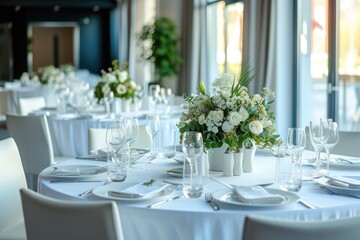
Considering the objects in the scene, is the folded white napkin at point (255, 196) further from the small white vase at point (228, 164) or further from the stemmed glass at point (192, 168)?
the small white vase at point (228, 164)

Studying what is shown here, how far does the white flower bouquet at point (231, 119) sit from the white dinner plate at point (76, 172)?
51 cm

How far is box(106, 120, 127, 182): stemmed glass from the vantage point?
288 centimetres

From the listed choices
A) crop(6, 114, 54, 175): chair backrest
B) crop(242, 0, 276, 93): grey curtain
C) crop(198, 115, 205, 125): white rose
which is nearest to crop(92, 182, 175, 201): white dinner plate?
crop(198, 115, 205, 125): white rose

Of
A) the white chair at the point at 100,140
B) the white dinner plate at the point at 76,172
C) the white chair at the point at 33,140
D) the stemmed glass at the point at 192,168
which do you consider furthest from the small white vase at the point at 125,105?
the stemmed glass at the point at 192,168

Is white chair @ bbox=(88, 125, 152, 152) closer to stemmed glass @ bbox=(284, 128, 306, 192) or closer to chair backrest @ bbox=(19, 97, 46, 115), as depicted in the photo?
stemmed glass @ bbox=(284, 128, 306, 192)

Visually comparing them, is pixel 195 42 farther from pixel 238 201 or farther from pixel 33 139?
pixel 238 201

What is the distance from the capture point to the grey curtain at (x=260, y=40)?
7.18 metres

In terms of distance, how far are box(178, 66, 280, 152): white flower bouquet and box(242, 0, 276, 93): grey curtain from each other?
4.29 m

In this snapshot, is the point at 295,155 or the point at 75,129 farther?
the point at 75,129

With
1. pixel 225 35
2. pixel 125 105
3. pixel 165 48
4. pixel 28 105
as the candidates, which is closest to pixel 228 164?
pixel 125 105

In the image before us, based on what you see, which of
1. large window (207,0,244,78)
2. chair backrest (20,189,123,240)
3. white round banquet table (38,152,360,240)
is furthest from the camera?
large window (207,0,244,78)

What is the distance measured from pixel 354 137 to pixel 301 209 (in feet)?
5.94

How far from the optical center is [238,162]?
2.99m

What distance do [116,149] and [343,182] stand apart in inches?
44.4
